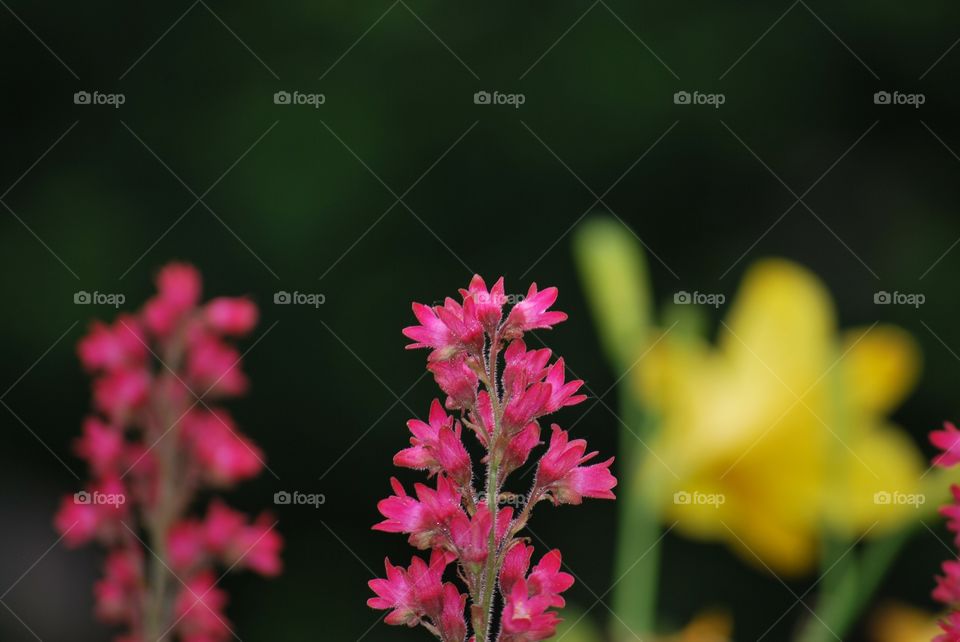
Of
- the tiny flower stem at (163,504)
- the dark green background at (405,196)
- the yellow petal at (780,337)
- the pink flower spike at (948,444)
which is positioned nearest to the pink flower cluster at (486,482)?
the pink flower spike at (948,444)

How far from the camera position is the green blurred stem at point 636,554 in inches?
71.9

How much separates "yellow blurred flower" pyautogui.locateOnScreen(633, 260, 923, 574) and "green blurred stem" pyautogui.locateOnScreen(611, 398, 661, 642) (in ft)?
0.83

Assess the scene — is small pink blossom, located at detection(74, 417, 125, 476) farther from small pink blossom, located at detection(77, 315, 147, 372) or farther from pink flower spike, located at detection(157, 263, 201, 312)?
pink flower spike, located at detection(157, 263, 201, 312)

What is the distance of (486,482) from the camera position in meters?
0.83

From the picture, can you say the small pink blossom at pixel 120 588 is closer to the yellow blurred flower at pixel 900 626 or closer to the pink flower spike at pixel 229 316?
A: the pink flower spike at pixel 229 316

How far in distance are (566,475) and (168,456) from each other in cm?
99

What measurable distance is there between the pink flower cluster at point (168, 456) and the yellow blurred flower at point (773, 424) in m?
0.89

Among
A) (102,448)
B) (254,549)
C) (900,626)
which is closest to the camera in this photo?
(102,448)

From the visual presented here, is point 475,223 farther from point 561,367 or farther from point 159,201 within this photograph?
point 561,367

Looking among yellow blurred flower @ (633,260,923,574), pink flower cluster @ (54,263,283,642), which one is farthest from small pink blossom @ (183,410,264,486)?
yellow blurred flower @ (633,260,923,574)

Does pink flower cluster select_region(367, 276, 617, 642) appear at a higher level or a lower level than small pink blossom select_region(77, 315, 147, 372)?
lower

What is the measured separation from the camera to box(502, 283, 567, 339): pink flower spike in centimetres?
83

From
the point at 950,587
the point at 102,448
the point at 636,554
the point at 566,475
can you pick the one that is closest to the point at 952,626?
the point at 950,587

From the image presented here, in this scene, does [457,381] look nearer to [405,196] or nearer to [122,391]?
[122,391]
